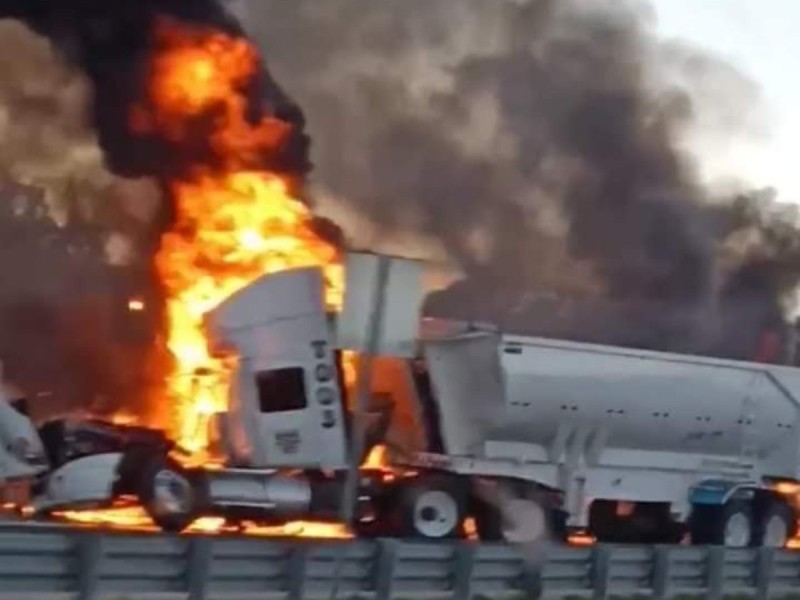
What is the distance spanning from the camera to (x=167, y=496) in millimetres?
23219

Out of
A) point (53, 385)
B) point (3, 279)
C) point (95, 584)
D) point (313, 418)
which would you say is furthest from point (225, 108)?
point (3, 279)

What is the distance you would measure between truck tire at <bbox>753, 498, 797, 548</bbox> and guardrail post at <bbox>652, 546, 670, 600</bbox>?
11139mm

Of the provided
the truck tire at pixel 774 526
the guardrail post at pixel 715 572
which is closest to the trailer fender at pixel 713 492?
the truck tire at pixel 774 526

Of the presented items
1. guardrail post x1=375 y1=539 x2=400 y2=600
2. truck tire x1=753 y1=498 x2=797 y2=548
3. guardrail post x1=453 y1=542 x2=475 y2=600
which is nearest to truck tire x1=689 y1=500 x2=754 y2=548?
truck tire x1=753 y1=498 x2=797 y2=548

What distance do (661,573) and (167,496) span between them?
25.0 ft

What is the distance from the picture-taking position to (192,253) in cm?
2745

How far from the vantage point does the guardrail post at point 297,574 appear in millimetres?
14875

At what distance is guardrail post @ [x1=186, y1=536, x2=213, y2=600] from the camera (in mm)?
14125

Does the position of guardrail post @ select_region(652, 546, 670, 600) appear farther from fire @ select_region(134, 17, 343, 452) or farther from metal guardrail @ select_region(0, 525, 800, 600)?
fire @ select_region(134, 17, 343, 452)

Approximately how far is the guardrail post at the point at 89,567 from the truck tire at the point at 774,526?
17.0m

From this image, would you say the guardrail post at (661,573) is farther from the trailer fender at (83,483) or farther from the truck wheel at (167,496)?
the trailer fender at (83,483)

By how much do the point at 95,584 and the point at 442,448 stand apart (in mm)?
11575

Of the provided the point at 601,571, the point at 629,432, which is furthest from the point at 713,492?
the point at 601,571

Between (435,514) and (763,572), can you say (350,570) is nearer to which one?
(763,572)
